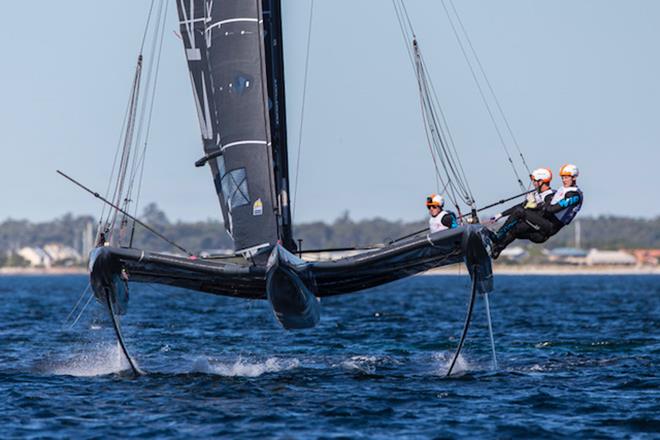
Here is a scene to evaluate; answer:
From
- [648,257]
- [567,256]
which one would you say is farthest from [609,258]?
[567,256]

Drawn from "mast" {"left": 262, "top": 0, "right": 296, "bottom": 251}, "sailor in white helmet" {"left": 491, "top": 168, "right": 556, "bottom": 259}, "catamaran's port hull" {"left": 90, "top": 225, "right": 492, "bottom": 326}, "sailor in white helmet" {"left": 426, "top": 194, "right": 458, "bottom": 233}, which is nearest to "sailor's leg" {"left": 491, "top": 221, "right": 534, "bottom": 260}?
"sailor in white helmet" {"left": 491, "top": 168, "right": 556, "bottom": 259}

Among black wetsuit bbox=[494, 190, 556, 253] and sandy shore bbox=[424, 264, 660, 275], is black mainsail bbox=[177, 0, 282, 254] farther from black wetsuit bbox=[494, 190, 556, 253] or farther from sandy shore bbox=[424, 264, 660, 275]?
sandy shore bbox=[424, 264, 660, 275]

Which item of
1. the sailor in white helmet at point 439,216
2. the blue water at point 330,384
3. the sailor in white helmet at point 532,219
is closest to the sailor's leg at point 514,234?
the sailor in white helmet at point 532,219

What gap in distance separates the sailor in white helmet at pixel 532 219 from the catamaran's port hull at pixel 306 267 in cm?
125

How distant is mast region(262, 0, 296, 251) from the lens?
1786 centimetres

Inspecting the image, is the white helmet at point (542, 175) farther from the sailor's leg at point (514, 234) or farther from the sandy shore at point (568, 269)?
the sandy shore at point (568, 269)

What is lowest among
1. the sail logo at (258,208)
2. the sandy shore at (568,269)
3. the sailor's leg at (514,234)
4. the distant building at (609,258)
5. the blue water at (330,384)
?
the blue water at (330,384)

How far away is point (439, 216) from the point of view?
18297 mm

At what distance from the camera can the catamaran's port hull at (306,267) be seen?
16734 mm

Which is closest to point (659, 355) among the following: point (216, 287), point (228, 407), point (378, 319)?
point (216, 287)

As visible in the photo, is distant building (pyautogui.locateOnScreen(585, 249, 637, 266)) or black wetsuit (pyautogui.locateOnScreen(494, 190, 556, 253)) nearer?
black wetsuit (pyautogui.locateOnScreen(494, 190, 556, 253))

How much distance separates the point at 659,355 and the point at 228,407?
9315mm

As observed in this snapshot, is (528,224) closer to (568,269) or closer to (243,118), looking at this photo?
(243,118)

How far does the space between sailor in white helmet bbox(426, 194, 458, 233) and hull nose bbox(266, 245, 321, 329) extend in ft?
6.41
